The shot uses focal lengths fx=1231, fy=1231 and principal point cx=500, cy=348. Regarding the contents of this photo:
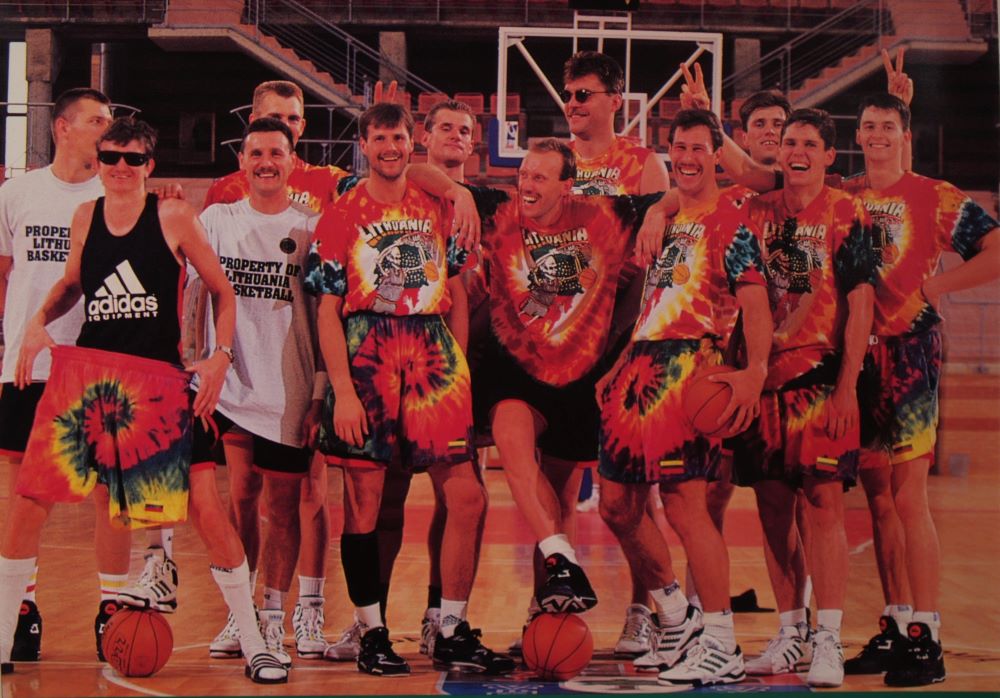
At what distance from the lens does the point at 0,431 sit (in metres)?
4.88

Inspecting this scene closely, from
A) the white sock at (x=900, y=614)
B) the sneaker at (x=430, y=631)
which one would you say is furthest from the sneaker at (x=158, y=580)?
the white sock at (x=900, y=614)

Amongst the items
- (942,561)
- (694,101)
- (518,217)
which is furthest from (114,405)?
(942,561)

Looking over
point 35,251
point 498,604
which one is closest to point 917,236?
point 498,604

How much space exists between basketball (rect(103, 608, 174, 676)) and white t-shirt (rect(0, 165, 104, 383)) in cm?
106

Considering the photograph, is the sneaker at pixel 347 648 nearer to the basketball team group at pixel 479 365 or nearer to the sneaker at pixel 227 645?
the basketball team group at pixel 479 365

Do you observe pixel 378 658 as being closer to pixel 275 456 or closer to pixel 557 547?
pixel 557 547

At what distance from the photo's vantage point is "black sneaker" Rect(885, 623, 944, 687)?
15.5ft

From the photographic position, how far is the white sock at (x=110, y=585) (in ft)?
16.3

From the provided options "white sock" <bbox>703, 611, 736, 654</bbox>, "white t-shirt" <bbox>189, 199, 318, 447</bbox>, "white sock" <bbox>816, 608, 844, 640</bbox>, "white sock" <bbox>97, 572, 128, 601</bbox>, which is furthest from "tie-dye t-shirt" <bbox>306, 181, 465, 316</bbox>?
"white sock" <bbox>816, 608, 844, 640</bbox>

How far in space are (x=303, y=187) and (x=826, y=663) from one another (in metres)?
2.79

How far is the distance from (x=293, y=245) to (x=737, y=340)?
1830mm

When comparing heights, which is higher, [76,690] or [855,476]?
[855,476]

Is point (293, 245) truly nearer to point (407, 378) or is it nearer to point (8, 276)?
point (407, 378)

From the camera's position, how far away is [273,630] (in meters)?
4.86
